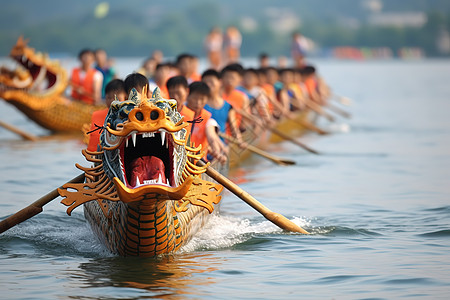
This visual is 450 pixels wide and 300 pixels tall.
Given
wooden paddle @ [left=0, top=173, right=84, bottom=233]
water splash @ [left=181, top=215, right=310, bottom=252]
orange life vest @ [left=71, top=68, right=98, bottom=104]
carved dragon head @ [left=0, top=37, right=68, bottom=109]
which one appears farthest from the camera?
orange life vest @ [left=71, top=68, right=98, bottom=104]

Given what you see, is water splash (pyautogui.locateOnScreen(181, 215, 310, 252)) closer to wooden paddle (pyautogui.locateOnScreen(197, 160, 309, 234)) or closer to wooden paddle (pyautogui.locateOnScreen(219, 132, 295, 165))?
wooden paddle (pyautogui.locateOnScreen(197, 160, 309, 234))

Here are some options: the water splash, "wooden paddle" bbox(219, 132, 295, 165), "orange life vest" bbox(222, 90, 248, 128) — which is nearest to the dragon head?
the water splash

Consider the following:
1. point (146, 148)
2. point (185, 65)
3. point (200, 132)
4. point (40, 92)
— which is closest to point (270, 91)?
point (185, 65)

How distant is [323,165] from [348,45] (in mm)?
116008

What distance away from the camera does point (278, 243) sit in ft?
28.7

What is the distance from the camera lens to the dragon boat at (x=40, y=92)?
17.7 meters

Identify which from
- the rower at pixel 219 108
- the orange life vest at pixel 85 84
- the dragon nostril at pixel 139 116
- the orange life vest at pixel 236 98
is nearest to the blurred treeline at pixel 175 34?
the orange life vest at pixel 85 84

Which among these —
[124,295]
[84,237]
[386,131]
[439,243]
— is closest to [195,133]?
[84,237]

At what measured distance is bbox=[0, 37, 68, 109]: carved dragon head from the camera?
1756 cm

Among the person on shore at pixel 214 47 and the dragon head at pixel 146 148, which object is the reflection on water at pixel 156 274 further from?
the person on shore at pixel 214 47

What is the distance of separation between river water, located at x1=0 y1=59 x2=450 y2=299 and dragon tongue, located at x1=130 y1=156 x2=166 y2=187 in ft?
2.78

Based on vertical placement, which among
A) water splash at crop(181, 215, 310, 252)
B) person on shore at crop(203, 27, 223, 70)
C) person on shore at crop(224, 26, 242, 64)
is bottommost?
water splash at crop(181, 215, 310, 252)

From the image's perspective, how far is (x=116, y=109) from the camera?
687cm

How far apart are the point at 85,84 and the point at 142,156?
11960mm
